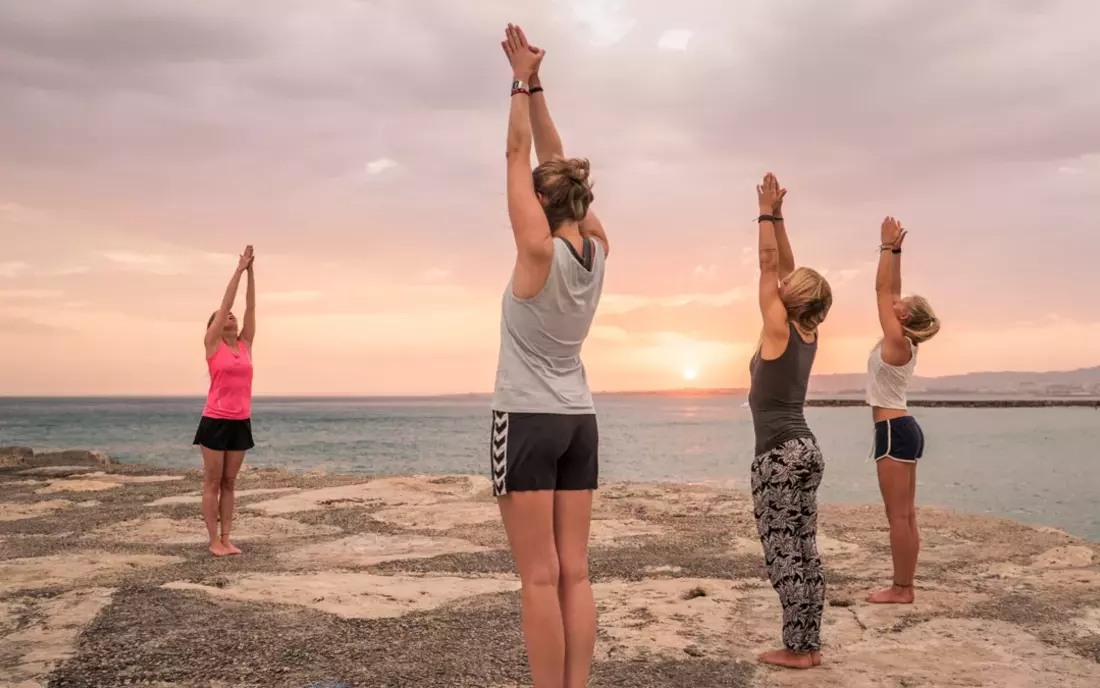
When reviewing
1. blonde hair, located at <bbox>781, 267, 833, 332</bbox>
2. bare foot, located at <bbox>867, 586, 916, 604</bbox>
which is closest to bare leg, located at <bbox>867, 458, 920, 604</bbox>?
bare foot, located at <bbox>867, 586, 916, 604</bbox>

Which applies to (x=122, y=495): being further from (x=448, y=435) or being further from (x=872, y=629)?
(x=448, y=435)

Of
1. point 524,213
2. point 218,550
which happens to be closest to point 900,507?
point 524,213

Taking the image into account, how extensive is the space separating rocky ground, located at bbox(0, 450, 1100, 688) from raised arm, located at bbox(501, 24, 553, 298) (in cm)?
245

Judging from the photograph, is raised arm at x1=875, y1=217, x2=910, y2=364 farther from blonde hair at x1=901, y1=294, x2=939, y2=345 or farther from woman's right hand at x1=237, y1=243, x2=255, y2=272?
woman's right hand at x1=237, y1=243, x2=255, y2=272

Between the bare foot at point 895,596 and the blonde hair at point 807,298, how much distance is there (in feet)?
9.34

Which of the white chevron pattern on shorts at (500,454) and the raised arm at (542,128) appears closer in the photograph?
the white chevron pattern on shorts at (500,454)

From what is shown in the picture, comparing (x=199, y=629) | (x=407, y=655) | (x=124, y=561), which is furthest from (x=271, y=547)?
(x=407, y=655)

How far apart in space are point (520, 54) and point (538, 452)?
1.69 m

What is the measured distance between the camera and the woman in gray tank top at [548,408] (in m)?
3.28

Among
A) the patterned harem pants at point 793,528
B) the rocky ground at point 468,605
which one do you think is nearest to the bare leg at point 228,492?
the rocky ground at point 468,605

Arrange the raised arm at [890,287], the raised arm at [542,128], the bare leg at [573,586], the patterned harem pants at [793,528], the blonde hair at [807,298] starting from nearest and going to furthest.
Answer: the bare leg at [573,586], the raised arm at [542,128], the blonde hair at [807,298], the patterned harem pants at [793,528], the raised arm at [890,287]

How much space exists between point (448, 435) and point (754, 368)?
64.4 meters

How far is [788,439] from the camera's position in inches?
183

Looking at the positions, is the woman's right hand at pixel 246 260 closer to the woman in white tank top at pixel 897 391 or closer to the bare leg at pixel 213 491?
the bare leg at pixel 213 491
